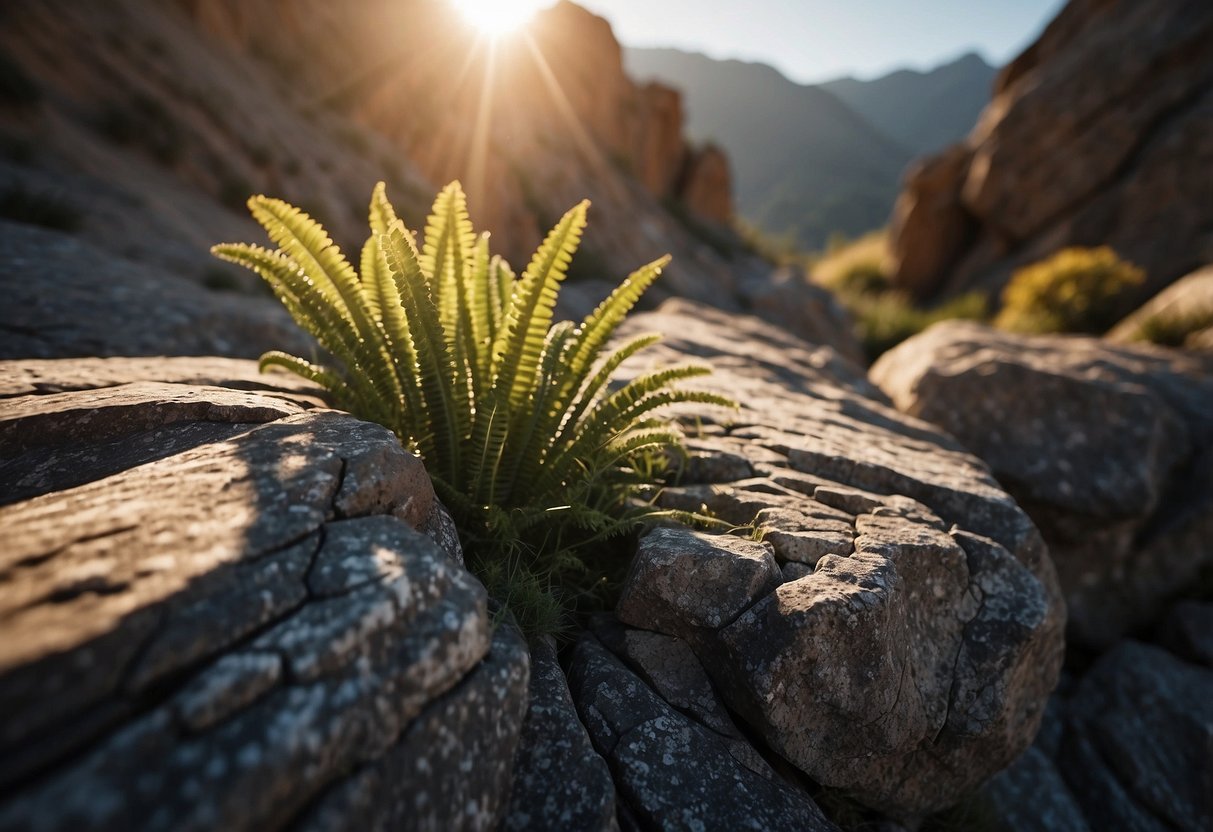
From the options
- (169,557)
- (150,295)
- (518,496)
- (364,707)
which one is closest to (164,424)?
(169,557)

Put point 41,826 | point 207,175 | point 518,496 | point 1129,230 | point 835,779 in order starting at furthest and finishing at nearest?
point 1129,230 < point 207,175 < point 518,496 < point 835,779 < point 41,826

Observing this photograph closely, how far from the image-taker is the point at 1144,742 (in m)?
3.30

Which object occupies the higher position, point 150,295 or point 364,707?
point 150,295

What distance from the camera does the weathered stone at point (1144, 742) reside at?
121 inches

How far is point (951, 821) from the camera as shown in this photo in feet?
7.94

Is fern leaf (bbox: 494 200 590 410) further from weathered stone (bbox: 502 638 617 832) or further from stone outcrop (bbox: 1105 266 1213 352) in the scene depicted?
stone outcrop (bbox: 1105 266 1213 352)

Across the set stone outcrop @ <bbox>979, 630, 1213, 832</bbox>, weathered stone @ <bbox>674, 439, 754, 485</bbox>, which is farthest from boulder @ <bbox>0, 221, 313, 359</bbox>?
stone outcrop @ <bbox>979, 630, 1213, 832</bbox>

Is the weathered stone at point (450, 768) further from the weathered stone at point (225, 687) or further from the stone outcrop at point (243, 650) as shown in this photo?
the weathered stone at point (225, 687)

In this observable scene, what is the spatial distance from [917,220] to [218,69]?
18.3 meters

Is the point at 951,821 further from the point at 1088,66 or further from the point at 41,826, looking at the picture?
the point at 1088,66

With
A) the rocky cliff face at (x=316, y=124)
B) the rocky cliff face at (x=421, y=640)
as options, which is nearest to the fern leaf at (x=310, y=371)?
the rocky cliff face at (x=421, y=640)

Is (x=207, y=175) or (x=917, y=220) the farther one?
(x=917, y=220)

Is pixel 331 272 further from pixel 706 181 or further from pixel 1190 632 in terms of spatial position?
pixel 706 181

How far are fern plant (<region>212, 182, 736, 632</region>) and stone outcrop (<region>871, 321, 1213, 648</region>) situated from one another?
3.22 meters
